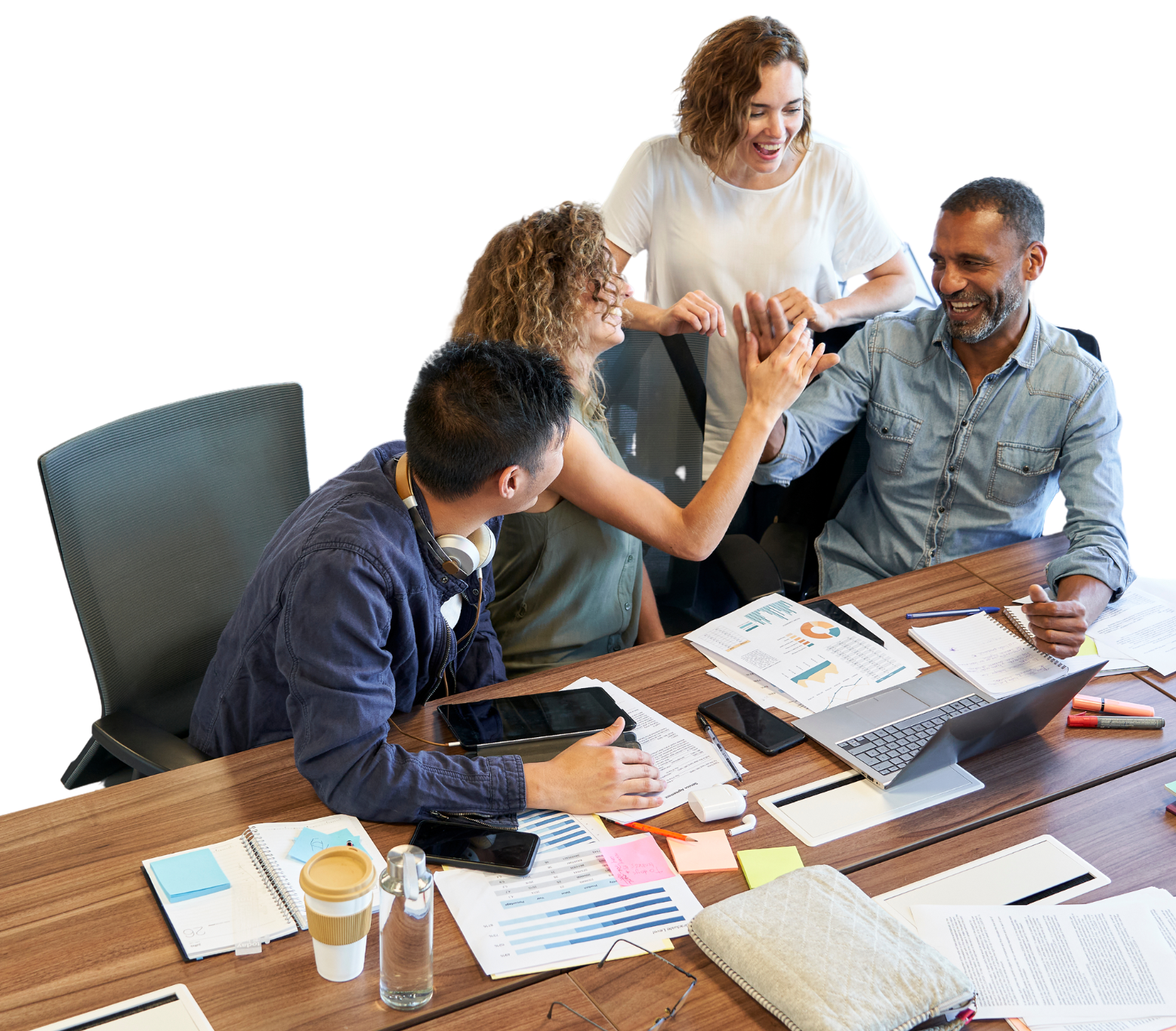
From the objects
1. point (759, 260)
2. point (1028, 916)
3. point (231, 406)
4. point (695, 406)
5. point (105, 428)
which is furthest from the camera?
point (759, 260)

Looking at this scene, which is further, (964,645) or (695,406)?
(695,406)

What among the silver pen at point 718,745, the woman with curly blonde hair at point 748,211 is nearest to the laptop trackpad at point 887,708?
the silver pen at point 718,745

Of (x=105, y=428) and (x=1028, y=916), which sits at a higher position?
(x=105, y=428)

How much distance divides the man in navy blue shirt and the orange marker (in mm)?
801

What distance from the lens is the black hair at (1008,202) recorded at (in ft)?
8.02

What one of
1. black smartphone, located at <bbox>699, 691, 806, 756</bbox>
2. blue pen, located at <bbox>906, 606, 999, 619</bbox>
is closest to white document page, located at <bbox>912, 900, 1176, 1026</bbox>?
black smartphone, located at <bbox>699, 691, 806, 756</bbox>

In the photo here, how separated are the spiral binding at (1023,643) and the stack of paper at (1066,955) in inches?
23.1

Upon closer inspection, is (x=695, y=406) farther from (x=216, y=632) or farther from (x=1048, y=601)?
(x=216, y=632)

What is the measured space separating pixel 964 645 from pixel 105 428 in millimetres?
1640

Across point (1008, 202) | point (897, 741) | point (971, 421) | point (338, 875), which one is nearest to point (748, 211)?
point (1008, 202)

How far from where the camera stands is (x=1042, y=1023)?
131 cm

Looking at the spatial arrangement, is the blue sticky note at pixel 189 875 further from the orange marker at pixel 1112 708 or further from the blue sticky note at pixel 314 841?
the orange marker at pixel 1112 708

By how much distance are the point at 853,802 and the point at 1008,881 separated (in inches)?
9.5

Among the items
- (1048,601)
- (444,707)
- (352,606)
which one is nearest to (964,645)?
(1048,601)
